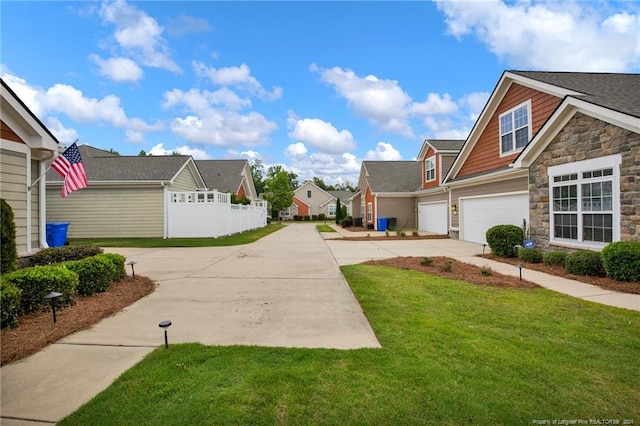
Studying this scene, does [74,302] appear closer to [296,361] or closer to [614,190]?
[296,361]

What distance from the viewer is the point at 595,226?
8.08 meters

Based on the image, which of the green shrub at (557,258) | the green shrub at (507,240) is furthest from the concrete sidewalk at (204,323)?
the green shrub at (507,240)

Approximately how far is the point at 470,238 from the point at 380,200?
10.2m

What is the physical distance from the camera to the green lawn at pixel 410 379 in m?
2.43

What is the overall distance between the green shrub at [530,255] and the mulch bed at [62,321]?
10.00 m

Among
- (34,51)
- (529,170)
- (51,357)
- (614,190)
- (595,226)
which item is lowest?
(51,357)

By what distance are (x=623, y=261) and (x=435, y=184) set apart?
14.6 m

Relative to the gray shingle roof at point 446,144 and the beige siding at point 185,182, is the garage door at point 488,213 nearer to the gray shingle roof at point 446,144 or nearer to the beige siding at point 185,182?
the gray shingle roof at point 446,144

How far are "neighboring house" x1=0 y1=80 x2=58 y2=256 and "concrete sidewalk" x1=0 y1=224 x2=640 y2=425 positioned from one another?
8.26 ft

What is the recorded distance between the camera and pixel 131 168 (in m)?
18.3

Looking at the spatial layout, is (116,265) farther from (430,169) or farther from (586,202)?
(430,169)

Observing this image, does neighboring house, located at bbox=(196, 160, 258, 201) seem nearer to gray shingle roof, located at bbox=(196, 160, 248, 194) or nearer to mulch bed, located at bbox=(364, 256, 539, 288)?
gray shingle roof, located at bbox=(196, 160, 248, 194)

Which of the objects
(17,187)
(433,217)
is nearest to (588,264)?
(17,187)

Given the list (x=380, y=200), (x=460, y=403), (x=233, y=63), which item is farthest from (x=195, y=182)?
(x=460, y=403)
